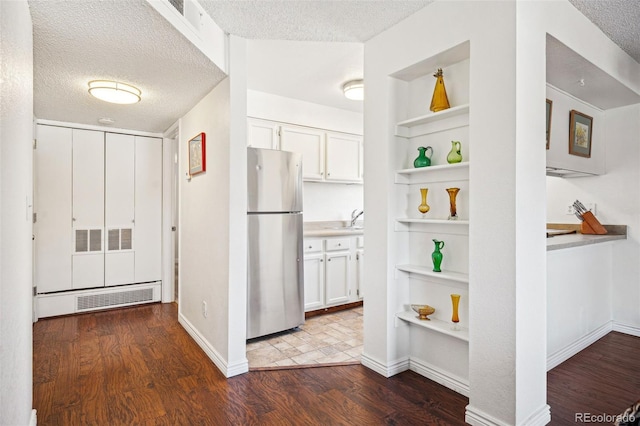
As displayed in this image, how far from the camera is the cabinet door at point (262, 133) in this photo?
150 inches

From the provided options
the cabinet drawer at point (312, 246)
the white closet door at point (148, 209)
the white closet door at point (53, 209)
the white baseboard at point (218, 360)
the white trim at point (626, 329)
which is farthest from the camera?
the white closet door at point (148, 209)

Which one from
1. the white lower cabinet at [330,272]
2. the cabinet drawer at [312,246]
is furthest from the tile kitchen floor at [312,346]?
the cabinet drawer at [312,246]

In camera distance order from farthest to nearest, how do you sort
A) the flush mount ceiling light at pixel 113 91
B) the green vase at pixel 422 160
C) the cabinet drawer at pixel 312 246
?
the cabinet drawer at pixel 312 246
the flush mount ceiling light at pixel 113 91
the green vase at pixel 422 160

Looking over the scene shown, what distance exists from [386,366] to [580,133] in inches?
103

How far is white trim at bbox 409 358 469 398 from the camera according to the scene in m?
2.22

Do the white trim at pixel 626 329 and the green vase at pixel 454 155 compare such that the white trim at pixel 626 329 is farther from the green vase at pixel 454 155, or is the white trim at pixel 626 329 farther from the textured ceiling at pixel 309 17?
the textured ceiling at pixel 309 17

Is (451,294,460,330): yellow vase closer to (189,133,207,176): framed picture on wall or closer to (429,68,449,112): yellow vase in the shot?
(429,68,449,112): yellow vase

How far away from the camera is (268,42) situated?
8.97 feet

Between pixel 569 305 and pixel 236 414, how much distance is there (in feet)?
8.21

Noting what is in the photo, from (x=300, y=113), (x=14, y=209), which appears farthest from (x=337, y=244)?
(x=14, y=209)

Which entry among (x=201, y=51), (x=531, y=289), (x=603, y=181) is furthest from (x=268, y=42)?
(x=603, y=181)

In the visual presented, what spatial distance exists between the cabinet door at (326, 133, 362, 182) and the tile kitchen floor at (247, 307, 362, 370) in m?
1.75

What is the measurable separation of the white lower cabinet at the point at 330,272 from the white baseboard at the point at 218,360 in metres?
1.09

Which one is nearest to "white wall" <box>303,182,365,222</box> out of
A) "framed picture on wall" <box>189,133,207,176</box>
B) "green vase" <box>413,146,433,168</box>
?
"framed picture on wall" <box>189,133,207,176</box>
